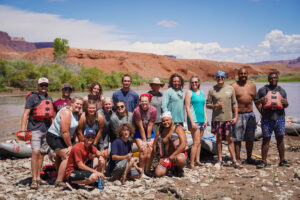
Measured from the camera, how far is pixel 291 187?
472 cm

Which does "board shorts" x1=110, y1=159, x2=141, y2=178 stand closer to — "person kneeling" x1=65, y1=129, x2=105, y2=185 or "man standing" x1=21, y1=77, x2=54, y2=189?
"person kneeling" x1=65, y1=129, x2=105, y2=185

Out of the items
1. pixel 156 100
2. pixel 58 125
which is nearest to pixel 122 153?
pixel 58 125

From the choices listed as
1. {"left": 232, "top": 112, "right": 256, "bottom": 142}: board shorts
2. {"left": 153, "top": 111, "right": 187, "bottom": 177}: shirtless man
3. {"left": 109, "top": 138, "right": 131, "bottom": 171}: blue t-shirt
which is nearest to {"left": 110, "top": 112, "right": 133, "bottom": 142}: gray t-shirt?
{"left": 109, "top": 138, "right": 131, "bottom": 171}: blue t-shirt

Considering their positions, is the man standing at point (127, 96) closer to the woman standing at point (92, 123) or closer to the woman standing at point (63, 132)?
the woman standing at point (92, 123)

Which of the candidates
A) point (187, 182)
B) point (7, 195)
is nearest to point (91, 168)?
point (7, 195)

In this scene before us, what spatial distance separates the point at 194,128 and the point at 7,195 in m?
3.66

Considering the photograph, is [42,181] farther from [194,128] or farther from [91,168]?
[194,128]

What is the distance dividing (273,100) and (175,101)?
6.78ft

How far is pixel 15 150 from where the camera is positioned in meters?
6.98

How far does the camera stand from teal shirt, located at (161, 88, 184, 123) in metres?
5.41

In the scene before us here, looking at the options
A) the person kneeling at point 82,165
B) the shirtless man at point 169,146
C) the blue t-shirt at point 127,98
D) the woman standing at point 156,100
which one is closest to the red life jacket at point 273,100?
the shirtless man at point 169,146

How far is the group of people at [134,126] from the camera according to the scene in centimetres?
438

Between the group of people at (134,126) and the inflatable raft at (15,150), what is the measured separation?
275 centimetres

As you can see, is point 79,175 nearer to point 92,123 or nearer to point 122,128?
point 92,123
